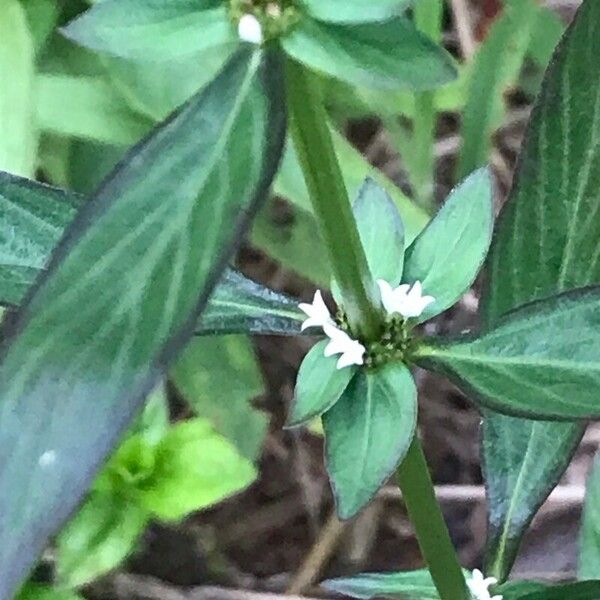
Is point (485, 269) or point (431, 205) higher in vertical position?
point (431, 205)

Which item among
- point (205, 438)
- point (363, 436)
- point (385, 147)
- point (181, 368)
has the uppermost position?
point (385, 147)

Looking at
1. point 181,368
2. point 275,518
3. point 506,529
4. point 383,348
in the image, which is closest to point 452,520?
point 275,518

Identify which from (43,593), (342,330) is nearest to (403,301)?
(342,330)

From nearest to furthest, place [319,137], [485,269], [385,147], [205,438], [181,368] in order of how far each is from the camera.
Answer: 1. [319,137]
2. [485,269]
3. [205,438]
4. [181,368]
5. [385,147]

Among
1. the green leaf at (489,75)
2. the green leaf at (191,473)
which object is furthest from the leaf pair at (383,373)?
the green leaf at (489,75)

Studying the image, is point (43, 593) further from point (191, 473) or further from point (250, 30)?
point (250, 30)

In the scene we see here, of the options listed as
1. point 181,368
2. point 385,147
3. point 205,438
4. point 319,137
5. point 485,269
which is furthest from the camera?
point 385,147

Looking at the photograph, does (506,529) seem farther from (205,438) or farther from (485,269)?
(205,438)
